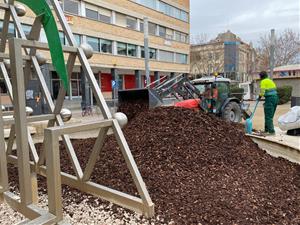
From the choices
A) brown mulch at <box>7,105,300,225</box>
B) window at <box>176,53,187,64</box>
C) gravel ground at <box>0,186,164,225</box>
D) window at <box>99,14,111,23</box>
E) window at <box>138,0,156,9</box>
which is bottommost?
gravel ground at <box>0,186,164,225</box>

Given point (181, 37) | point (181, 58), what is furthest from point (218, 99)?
point (181, 37)

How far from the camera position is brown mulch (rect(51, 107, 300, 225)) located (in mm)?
2834

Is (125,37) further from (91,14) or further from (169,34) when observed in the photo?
(169,34)

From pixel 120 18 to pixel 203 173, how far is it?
86.6 ft

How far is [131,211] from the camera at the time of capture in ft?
9.14

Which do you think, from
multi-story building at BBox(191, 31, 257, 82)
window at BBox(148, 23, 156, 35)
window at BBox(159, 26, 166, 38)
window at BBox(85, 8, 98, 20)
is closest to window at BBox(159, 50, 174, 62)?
window at BBox(159, 26, 166, 38)

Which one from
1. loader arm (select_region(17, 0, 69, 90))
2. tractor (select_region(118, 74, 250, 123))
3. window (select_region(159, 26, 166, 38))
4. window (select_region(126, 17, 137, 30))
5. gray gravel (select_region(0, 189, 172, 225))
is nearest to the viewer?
loader arm (select_region(17, 0, 69, 90))

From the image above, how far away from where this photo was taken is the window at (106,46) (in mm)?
25531

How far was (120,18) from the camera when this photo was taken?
91.7 feet

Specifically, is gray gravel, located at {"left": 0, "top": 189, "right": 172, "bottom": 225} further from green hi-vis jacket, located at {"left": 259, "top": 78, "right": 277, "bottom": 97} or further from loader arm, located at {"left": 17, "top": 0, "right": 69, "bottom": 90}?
green hi-vis jacket, located at {"left": 259, "top": 78, "right": 277, "bottom": 97}

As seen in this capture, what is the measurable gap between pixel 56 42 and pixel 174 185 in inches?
78.8

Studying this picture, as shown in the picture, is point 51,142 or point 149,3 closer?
point 51,142

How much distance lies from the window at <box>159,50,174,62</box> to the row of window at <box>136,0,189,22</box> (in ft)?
15.8

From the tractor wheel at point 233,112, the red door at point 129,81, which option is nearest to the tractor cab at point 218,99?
the tractor wheel at point 233,112
